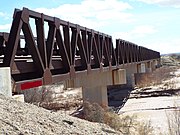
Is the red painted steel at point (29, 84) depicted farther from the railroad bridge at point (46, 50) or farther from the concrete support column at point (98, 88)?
the concrete support column at point (98, 88)

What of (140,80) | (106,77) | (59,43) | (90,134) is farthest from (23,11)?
(140,80)

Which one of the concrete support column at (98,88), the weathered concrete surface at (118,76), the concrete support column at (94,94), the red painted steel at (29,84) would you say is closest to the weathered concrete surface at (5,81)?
the red painted steel at (29,84)

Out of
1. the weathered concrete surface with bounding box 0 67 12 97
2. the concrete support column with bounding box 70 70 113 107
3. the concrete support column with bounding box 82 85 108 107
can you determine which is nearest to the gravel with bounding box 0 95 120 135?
the weathered concrete surface with bounding box 0 67 12 97

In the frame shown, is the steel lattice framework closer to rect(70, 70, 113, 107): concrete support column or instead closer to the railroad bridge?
the railroad bridge

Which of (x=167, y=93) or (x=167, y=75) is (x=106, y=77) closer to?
(x=167, y=93)

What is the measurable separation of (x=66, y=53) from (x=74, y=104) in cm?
2685

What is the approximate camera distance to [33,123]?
7801 mm

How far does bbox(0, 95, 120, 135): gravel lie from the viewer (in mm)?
7230

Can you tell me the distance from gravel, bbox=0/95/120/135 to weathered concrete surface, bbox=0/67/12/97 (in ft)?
1.42

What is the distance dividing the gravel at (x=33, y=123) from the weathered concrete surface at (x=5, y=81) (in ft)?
1.42

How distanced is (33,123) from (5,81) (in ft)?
7.86

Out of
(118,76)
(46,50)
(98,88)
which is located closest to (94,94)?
(98,88)

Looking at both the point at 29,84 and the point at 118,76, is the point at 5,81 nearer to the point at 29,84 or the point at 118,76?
the point at 29,84

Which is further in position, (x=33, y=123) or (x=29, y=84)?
(x=29, y=84)
